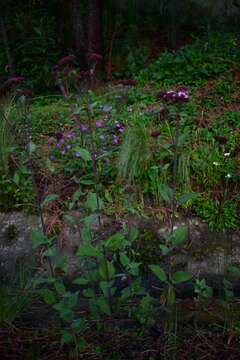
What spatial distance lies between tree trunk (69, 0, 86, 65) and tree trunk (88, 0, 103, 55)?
8.0 inches

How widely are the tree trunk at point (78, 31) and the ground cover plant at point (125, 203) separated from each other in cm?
96

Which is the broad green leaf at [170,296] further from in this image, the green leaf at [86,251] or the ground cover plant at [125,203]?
the green leaf at [86,251]

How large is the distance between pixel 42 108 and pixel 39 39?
6.90 ft

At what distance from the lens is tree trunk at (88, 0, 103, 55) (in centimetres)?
603

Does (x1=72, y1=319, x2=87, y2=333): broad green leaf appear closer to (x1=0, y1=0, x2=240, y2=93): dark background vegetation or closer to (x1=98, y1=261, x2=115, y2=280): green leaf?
(x1=98, y1=261, x2=115, y2=280): green leaf

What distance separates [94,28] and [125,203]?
3.49 m

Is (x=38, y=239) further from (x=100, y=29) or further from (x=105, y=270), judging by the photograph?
(x=100, y=29)

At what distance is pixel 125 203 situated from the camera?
3223 mm

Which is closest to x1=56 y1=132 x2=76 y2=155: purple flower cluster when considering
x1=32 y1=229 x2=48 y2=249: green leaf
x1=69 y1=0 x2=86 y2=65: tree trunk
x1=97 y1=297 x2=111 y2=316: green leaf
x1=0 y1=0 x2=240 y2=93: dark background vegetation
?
x1=32 y1=229 x2=48 y2=249: green leaf

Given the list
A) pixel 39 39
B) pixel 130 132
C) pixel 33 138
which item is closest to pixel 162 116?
pixel 130 132

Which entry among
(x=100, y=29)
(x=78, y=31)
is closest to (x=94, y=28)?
(x=100, y=29)

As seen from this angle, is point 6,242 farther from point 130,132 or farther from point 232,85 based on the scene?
point 232,85

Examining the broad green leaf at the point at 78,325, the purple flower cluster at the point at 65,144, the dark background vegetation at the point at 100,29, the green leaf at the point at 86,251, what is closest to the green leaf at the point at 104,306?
the broad green leaf at the point at 78,325

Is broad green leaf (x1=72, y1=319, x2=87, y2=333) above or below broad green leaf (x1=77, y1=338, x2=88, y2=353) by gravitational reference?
above
